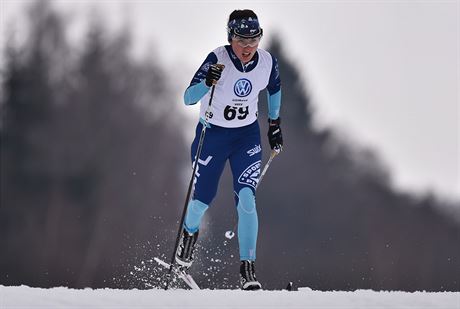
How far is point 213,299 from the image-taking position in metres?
5.33

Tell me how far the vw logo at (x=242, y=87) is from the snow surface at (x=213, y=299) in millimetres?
1870

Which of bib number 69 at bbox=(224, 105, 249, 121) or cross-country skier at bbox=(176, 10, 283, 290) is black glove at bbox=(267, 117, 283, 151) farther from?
bib number 69 at bbox=(224, 105, 249, 121)

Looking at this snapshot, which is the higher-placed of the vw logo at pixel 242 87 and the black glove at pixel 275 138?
the vw logo at pixel 242 87

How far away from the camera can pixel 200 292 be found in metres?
5.68

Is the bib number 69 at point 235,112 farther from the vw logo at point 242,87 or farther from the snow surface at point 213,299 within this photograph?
the snow surface at point 213,299

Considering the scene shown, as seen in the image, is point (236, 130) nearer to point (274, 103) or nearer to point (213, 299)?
point (274, 103)

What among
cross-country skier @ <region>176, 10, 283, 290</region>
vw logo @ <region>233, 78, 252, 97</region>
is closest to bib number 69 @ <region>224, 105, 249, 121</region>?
cross-country skier @ <region>176, 10, 283, 290</region>

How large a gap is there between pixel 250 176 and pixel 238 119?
0.39m

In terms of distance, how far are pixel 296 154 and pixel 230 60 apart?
109 ft

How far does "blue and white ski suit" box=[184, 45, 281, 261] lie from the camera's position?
711 centimetres

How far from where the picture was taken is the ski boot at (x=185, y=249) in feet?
25.2

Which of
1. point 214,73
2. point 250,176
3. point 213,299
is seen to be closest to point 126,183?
point 250,176

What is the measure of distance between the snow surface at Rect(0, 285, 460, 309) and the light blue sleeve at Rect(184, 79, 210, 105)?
1789 mm

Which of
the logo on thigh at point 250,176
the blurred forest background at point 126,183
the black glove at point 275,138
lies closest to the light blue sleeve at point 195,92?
the logo on thigh at point 250,176
